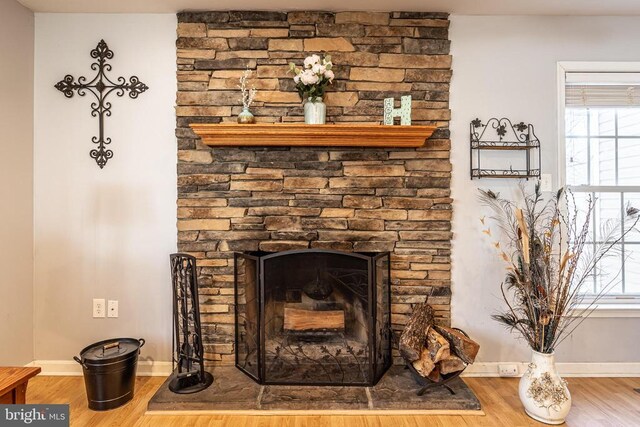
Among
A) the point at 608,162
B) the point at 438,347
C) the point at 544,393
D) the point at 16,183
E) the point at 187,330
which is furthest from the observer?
the point at 608,162

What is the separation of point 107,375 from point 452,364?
1.96 metres

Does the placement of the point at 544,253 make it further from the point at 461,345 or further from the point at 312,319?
the point at 312,319

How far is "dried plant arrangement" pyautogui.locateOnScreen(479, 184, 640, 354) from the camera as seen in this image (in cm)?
203

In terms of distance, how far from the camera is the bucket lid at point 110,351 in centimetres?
200

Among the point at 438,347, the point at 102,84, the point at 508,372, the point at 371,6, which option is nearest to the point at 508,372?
the point at 508,372

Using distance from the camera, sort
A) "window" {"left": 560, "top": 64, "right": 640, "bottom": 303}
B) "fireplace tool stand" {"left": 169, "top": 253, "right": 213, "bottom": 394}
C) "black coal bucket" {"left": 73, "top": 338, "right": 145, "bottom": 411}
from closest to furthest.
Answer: "black coal bucket" {"left": 73, "top": 338, "right": 145, "bottom": 411} → "fireplace tool stand" {"left": 169, "top": 253, "right": 213, "bottom": 394} → "window" {"left": 560, "top": 64, "right": 640, "bottom": 303}

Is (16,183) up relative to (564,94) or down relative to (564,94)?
down

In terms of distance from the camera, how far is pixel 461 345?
2.07 m

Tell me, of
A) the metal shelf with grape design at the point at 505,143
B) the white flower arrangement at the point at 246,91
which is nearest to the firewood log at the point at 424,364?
the metal shelf with grape design at the point at 505,143

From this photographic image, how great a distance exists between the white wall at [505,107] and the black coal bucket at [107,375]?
2.08 m

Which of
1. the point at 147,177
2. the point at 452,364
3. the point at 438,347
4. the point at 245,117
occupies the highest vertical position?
the point at 245,117

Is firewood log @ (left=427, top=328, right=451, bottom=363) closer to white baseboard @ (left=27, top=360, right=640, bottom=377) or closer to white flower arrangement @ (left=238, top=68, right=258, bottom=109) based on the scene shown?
white baseboard @ (left=27, top=360, right=640, bottom=377)

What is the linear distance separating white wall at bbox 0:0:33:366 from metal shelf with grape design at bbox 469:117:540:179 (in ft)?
9.79

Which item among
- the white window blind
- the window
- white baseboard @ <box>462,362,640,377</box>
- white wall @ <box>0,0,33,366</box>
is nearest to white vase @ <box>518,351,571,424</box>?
white baseboard @ <box>462,362,640,377</box>
